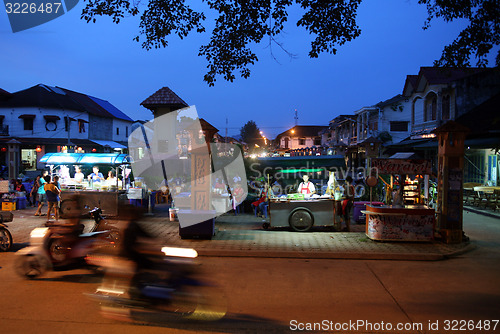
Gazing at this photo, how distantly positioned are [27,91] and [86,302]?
132 feet

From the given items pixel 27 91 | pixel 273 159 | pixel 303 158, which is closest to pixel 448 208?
pixel 303 158

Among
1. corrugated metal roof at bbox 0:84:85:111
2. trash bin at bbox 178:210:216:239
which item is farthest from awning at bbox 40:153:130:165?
corrugated metal roof at bbox 0:84:85:111

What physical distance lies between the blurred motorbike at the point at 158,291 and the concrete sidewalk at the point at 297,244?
1.93 m

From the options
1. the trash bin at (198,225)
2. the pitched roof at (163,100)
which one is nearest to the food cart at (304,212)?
the trash bin at (198,225)

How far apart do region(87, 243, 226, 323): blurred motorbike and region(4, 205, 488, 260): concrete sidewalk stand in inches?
75.9

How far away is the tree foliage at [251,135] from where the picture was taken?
3188 inches

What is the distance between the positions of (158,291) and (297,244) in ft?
17.2

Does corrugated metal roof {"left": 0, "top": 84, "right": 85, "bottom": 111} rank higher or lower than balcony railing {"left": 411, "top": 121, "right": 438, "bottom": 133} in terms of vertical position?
higher

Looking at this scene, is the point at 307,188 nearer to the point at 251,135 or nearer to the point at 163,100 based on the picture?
the point at 163,100

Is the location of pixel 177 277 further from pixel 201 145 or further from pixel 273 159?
pixel 273 159

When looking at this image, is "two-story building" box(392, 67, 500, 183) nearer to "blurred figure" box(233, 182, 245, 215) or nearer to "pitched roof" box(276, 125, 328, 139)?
"blurred figure" box(233, 182, 245, 215)

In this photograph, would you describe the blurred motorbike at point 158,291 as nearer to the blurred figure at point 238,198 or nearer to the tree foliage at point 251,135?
the blurred figure at point 238,198

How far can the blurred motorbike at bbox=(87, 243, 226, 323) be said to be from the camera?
16.5ft

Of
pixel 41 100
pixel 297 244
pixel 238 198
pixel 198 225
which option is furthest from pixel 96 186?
pixel 41 100
